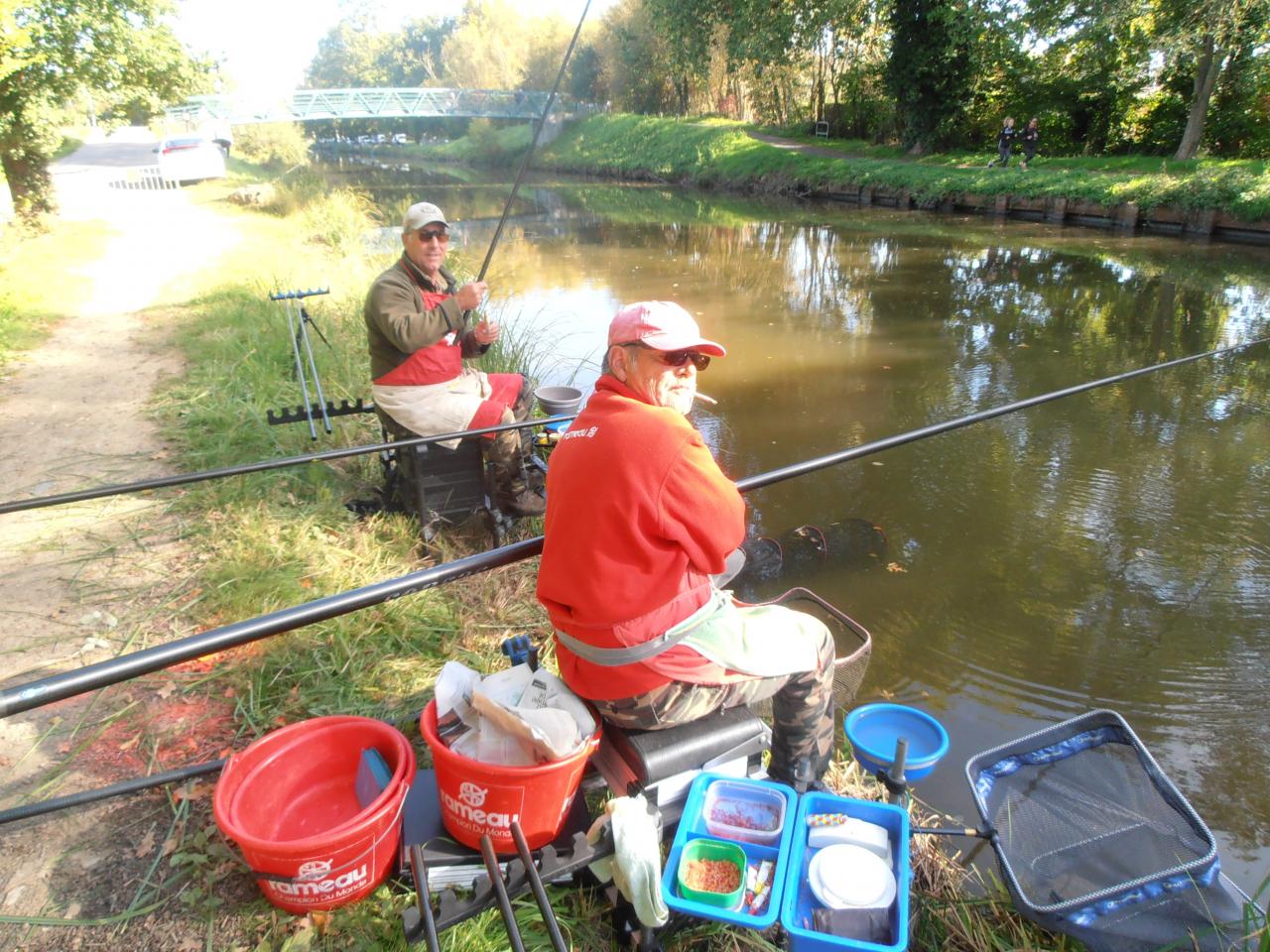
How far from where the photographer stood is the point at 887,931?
158 centimetres

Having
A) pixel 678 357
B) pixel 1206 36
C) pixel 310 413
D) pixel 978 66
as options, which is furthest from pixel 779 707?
pixel 978 66

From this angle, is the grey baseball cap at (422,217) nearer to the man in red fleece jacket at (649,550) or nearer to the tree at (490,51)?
the man in red fleece jacket at (649,550)

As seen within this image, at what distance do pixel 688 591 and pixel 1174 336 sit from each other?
8.60 meters

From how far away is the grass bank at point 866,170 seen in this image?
13.7 metres

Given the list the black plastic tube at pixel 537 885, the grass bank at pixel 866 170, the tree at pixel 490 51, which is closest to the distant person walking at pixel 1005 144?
the grass bank at pixel 866 170

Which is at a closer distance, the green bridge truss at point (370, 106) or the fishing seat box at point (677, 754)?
the fishing seat box at point (677, 754)

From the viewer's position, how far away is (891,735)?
2691mm

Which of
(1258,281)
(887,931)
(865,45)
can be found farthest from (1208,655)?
(865,45)

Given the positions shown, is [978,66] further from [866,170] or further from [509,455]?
[509,455]

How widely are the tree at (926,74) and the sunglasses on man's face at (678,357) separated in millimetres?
23301

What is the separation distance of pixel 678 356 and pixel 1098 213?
54.4 ft

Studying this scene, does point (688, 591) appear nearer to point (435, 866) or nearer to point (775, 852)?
point (775, 852)

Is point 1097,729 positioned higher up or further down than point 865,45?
further down

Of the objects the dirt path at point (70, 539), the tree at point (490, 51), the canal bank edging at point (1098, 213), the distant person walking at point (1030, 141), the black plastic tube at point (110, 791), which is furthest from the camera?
the tree at point (490, 51)
